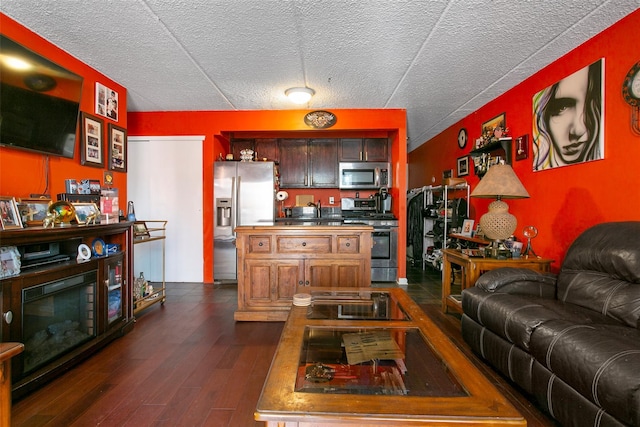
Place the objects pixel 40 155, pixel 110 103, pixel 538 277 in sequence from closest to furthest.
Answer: pixel 538 277
pixel 40 155
pixel 110 103

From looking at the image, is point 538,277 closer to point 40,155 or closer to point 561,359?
point 561,359

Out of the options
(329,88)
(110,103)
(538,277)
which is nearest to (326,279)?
(538,277)

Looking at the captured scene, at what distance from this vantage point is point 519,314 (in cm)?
168

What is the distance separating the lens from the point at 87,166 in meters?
2.87

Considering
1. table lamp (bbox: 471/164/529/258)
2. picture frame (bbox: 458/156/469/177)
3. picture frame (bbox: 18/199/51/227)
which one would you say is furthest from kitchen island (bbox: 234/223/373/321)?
picture frame (bbox: 458/156/469/177)

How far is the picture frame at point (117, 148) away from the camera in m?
3.16

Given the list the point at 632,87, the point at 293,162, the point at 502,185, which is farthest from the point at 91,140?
the point at 632,87

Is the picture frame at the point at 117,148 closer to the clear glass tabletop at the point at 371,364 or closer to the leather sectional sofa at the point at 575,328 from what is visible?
the clear glass tabletop at the point at 371,364

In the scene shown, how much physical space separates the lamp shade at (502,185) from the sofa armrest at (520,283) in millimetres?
782

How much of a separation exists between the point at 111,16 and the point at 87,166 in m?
1.42

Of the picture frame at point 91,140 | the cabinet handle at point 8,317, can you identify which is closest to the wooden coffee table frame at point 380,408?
the cabinet handle at point 8,317

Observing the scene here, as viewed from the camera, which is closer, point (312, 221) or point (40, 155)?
point (40, 155)

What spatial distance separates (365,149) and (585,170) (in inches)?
121

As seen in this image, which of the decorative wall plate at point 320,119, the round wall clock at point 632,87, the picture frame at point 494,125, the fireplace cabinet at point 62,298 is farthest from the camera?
the decorative wall plate at point 320,119
